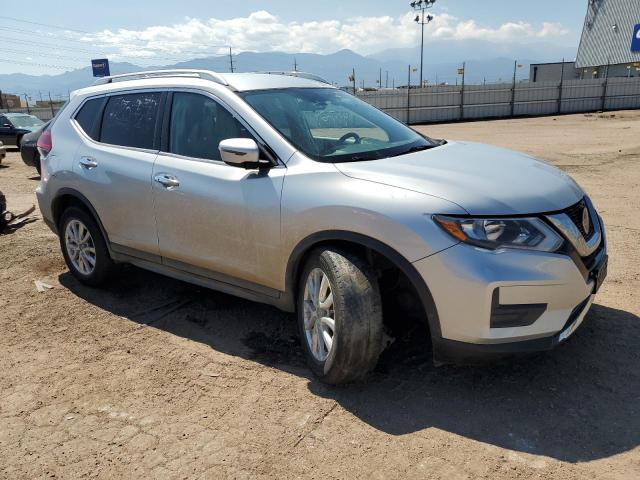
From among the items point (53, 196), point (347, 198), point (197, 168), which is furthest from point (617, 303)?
point (53, 196)

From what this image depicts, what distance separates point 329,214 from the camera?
3.11 m

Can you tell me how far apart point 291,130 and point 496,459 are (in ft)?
7.43

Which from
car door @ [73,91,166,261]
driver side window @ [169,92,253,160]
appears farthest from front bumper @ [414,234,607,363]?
car door @ [73,91,166,261]

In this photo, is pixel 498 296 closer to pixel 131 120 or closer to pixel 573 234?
pixel 573 234

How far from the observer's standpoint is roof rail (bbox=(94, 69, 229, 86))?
395cm

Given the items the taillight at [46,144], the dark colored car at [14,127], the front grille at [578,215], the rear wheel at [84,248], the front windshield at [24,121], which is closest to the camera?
the front grille at [578,215]

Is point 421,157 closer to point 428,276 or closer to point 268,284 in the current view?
point 428,276

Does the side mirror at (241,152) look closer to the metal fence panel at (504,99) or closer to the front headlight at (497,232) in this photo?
the front headlight at (497,232)

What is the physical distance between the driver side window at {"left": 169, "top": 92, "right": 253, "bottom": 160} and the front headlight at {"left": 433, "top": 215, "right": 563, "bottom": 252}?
5.09ft

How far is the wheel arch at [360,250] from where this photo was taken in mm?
2859

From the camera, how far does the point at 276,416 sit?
3066 millimetres

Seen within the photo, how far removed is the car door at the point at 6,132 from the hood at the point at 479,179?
20.4 meters

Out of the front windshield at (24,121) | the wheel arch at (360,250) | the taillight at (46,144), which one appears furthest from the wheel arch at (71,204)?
the front windshield at (24,121)

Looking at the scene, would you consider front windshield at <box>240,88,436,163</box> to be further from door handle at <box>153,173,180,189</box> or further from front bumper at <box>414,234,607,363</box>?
front bumper at <box>414,234,607,363</box>
